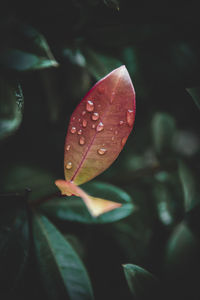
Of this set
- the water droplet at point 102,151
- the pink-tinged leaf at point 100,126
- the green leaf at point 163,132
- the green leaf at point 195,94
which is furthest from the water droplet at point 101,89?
the green leaf at point 163,132

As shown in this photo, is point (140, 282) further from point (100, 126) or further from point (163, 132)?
point (163, 132)

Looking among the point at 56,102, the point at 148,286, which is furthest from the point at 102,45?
the point at 148,286

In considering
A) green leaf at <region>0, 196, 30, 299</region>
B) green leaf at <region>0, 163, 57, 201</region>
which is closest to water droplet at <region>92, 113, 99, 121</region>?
green leaf at <region>0, 196, 30, 299</region>

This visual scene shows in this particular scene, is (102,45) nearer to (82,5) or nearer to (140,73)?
(82,5)

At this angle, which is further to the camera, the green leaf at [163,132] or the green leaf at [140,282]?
the green leaf at [163,132]

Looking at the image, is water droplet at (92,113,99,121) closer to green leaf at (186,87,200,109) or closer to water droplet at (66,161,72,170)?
water droplet at (66,161,72,170)

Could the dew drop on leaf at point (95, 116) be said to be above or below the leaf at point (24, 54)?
below

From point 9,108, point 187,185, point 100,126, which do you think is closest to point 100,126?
point 100,126

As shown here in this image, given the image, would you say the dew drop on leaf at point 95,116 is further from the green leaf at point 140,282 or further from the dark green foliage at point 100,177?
the green leaf at point 140,282
